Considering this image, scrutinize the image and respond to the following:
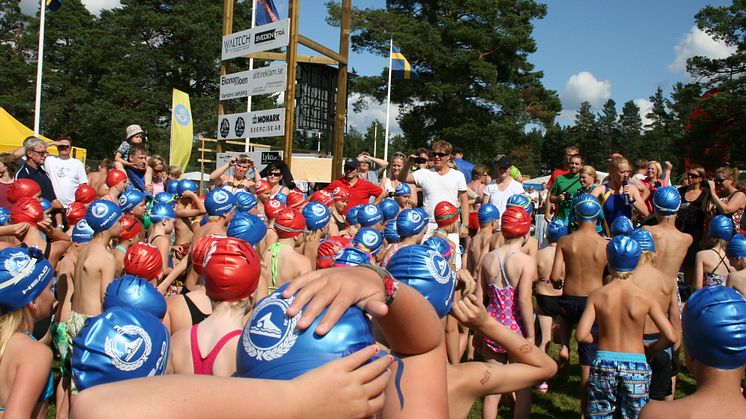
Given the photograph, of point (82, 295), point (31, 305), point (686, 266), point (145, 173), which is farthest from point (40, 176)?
point (686, 266)

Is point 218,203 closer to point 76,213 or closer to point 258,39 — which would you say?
point 76,213

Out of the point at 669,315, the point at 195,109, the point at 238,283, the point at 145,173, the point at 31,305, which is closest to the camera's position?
the point at 238,283

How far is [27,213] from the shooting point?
6.70 metres

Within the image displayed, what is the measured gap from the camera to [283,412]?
4.73ft

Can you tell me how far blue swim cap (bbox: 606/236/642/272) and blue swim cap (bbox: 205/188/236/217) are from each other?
4.55 meters

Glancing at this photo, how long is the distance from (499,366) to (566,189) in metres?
7.23

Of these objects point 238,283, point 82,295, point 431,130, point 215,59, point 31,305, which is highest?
point 215,59

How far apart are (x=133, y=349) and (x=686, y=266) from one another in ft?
30.8

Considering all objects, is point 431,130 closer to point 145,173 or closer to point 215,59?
point 215,59

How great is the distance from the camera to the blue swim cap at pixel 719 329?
101 inches

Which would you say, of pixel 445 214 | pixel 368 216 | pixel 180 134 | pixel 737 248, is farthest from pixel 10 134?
pixel 737 248

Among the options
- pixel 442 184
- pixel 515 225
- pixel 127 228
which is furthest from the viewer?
pixel 442 184

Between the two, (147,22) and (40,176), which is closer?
(40,176)

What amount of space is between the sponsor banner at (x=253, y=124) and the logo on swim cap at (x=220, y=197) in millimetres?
4122
